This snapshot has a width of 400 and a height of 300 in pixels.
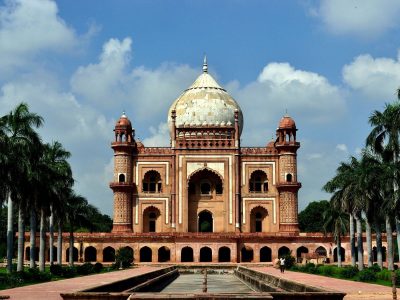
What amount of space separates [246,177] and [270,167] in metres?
2.09

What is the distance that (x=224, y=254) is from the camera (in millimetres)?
48688

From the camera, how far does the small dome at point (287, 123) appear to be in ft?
168

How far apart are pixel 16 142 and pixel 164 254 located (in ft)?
78.3

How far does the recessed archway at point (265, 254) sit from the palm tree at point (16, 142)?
2427 cm

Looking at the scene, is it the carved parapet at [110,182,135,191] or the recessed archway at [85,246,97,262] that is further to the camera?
the carved parapet at [110,182,135,191]

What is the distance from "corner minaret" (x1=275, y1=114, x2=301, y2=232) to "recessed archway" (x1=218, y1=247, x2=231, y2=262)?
4.59 meters

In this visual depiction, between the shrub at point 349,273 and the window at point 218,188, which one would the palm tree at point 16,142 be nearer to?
the shrub at point 349,273

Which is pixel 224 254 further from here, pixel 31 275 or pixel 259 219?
pixel 31 275

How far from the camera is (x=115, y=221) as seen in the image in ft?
162

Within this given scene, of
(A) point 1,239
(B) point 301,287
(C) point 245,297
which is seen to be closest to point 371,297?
(B) point 301,287

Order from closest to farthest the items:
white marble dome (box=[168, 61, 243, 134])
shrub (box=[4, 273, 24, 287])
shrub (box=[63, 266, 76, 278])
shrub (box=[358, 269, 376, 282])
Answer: shrub (box=[4, 273, 24, 287]), shrub (box=[358, 269, 376, 282]), shrub (box=[63, 266, 76, 278]), white marble dome (box=[168, 61, 243, 134])

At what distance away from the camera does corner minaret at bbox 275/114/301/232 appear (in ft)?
163

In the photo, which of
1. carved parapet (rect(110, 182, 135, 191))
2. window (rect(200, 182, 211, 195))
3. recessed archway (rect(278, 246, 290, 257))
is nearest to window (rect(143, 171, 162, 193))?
carved parapet (rect(110, 182, 135, 191))

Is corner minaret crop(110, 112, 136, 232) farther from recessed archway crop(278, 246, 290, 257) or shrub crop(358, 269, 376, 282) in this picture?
shrub crop(358, 269, 376, 282)
